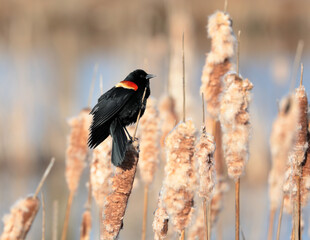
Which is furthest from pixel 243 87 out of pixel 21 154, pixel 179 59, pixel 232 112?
pixel 21 154

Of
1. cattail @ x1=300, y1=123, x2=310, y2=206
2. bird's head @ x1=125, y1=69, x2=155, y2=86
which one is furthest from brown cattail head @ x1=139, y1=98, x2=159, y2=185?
cattail @ x1=300, y1=123, x2=310, y2=206

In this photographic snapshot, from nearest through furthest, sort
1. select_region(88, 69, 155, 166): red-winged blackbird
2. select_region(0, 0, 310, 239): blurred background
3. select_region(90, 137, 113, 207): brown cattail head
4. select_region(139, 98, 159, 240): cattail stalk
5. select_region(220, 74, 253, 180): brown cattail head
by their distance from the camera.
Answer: select_region(220, 74, 253, 180): brown cattail head < select_region(88, 69, 155, 166): red-winged blackbird < select_region(90, 137, 113, 207): brown cattail head < select_region(139, 98, 159, 240): cattail stalk < select_region(0, 0, 310, 239): blurred background

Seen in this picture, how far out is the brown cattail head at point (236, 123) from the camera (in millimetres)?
1551

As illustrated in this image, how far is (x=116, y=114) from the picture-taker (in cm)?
193

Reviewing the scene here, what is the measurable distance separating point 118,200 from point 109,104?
478mm

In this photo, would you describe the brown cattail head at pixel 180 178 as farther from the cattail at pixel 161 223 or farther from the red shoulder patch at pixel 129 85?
the red shoulder patch at pixel 129 85

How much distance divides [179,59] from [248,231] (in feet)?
4.73

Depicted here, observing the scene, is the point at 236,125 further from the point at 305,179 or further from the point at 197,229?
the point at 197,229

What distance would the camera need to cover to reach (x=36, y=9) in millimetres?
7398

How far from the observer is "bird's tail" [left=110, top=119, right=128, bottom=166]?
1.57 m

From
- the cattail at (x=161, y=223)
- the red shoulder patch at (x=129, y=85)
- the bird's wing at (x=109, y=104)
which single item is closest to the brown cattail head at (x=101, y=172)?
the bird's wing at (x=109, y=104)

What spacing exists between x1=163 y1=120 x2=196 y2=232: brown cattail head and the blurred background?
0.90 m

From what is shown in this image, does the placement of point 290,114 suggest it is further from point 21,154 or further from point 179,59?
point 21,154

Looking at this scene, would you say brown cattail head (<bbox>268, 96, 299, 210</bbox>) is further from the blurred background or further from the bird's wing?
the blurred background
